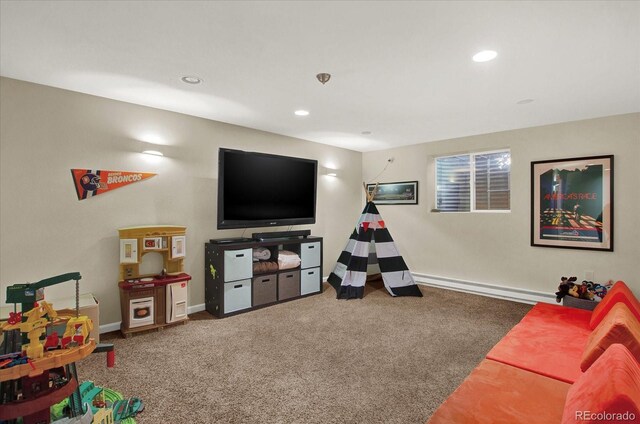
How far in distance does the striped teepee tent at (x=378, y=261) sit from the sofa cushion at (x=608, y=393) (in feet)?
10.4

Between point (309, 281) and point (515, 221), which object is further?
point (309, 281)

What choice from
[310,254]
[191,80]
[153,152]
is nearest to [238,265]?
[310,254]

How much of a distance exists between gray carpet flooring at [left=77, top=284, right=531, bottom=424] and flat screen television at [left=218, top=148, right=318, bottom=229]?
1.17 metres

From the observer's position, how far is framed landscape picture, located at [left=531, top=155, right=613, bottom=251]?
3754mm

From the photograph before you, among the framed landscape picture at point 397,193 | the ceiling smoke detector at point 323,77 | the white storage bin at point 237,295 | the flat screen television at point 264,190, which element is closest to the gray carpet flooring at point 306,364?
the white storage bin at point 237,295

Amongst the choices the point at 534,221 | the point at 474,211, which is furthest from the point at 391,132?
the point at 534,221

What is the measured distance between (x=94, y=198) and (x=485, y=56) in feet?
11.7

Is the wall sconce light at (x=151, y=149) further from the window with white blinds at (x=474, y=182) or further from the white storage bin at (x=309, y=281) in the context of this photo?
the window with white blinds at (x=474, y=182)

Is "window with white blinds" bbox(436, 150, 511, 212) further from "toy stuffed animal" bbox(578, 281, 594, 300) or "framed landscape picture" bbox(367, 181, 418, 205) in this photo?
"toy stuffed animal" bbox(578, 281, 594, 300)

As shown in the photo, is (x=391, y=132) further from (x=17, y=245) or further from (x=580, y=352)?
(x=17, y=245)

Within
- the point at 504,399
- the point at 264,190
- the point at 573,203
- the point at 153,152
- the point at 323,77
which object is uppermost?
the point at 323,77

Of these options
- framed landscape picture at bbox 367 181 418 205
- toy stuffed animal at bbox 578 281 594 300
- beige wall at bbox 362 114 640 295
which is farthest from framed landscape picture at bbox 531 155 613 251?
framed landscape picture at bbox 367 181 418 205

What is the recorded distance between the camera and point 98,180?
3.22 metres
